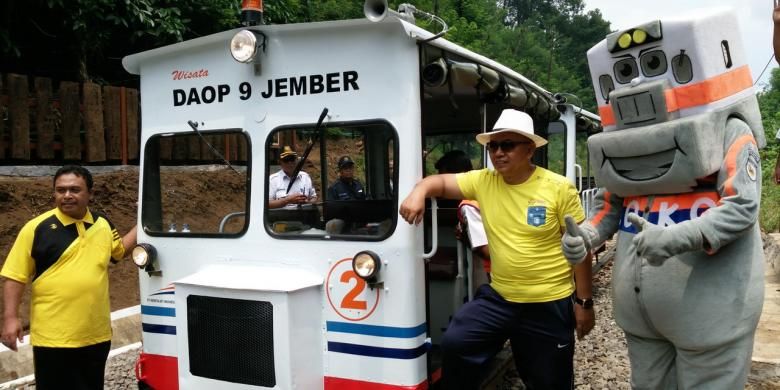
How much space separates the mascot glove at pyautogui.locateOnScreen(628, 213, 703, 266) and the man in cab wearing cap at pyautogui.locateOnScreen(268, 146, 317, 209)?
1874 millimetres

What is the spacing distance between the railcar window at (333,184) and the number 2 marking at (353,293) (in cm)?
20

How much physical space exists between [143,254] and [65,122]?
4.86m

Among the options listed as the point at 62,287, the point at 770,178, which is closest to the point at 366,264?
the point at 62,287

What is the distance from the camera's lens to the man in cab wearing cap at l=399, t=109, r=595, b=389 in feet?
9.57

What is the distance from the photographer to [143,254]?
3.68 m

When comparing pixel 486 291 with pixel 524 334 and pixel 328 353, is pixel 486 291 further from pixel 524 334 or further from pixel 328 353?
pixel 328 353

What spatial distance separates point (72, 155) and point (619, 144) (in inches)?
278

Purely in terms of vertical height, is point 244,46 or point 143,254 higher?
point 244,46

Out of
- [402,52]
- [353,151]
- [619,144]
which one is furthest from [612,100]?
[353,151]

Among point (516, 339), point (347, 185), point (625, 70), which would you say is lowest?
point (516, 339)

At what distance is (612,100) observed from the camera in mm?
2727

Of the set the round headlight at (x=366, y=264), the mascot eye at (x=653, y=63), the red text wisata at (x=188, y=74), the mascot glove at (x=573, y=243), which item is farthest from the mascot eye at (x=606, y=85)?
the red text wisata at (x=188, y=74)

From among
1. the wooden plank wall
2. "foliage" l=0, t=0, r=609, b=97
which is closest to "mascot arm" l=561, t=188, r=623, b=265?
"foliage" l=0, t=0, r=609, b=97

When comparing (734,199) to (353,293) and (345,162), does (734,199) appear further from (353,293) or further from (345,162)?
(345,162)
